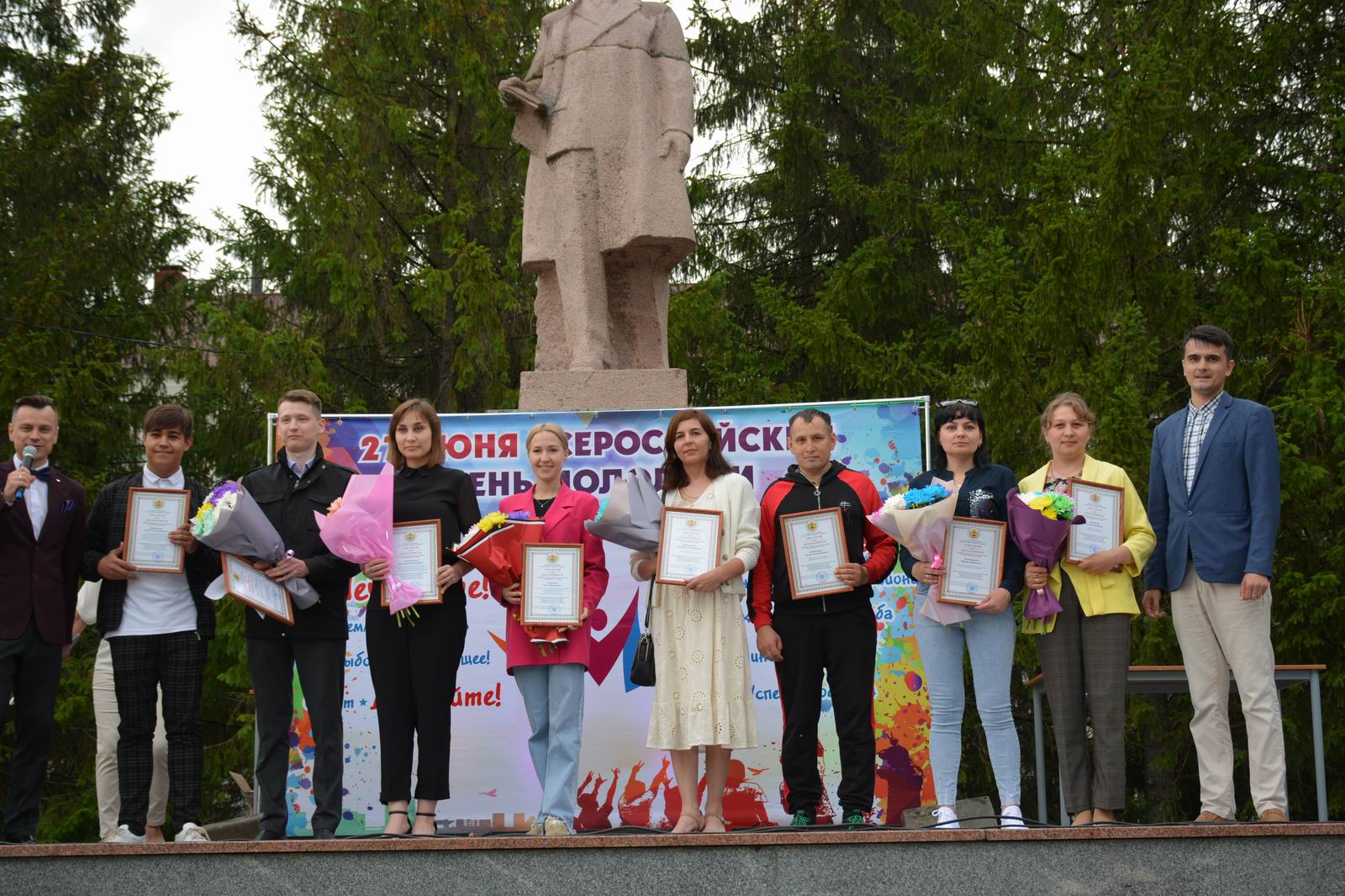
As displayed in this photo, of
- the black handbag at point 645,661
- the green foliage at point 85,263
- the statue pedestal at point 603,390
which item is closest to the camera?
the black handbag at point 645,661

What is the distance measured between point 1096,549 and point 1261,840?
1.34 metres

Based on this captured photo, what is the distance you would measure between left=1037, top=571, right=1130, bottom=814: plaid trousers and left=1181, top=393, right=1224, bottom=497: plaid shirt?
63cm

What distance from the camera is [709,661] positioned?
6.21 m

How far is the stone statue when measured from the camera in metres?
8.28

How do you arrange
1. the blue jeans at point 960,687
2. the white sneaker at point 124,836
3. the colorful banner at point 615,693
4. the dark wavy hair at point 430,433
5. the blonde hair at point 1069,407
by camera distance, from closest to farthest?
the white sneaker at point 124,836
the blue jeans at point 960,687
the blonde hair at point 1069,407
the dark wavy hair at point 430,433
the colorful banner at point 615,693

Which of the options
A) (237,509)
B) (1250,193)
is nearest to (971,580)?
(237,509)

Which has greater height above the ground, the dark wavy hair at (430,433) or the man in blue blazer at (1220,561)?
the dark wavy hair at (430,433)

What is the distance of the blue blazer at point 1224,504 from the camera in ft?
19.8

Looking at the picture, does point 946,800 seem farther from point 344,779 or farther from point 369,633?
point 344,779

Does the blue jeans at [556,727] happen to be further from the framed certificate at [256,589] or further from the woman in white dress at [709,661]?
the framed certificate at [256,589]

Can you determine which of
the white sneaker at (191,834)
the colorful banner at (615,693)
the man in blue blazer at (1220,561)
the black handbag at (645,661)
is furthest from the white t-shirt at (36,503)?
the man in blue blazer at (1220,561)

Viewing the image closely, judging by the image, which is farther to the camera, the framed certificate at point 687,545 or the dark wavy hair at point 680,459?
the dark wavy hair at point 680,459

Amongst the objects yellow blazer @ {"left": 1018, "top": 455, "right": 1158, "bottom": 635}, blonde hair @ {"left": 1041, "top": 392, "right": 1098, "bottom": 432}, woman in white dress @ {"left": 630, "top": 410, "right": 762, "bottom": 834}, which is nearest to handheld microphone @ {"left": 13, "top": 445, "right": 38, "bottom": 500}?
woman in white dress @ {"left": 630, "top": 410, "right": 762, "bottom": 834}

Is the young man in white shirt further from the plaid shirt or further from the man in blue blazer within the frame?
the plaid shirt
